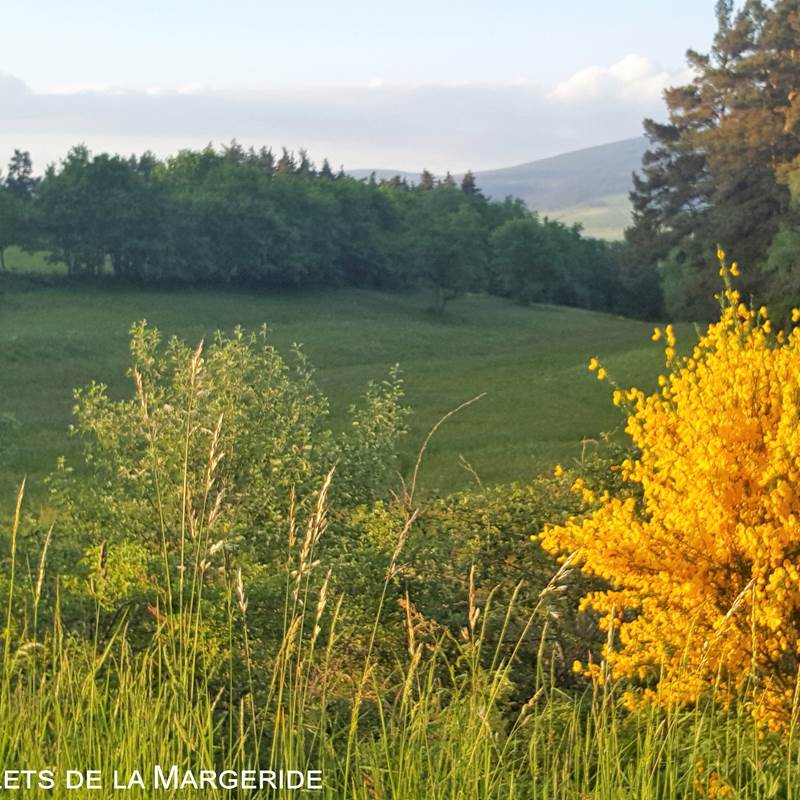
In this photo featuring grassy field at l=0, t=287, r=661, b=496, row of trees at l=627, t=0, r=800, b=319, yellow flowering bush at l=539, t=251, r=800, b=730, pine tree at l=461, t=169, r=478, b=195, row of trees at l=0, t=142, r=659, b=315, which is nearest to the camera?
yellow flowering bush at l=539, t=251, r=800, b=730

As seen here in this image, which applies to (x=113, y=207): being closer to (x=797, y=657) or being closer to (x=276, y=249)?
(x=276, y=249)

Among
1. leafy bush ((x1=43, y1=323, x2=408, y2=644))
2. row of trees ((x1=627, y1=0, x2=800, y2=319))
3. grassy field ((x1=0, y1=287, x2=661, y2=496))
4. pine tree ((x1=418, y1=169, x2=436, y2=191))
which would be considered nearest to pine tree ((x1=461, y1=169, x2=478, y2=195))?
pine tree ((x1=418, y1=169, x2=436, y2=191))

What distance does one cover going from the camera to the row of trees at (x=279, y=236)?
7800cm

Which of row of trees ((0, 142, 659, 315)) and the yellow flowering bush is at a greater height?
row of trees ((0, 142, 659, 315))

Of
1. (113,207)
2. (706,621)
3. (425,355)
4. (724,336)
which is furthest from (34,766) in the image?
(113,207)

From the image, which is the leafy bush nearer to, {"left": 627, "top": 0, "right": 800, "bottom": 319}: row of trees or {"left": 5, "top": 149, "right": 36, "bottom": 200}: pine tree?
{"left": 627, "top": 0, "right": 800, "bottom": 319}: row of trees

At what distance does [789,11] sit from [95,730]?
62746 millimetres

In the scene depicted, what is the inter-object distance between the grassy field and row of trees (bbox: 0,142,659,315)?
3.31m

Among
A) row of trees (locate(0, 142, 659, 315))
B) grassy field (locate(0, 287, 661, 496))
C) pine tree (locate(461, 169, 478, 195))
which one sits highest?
pine tree (locate(461, 169, 478, 195))

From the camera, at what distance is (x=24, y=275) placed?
74875mm

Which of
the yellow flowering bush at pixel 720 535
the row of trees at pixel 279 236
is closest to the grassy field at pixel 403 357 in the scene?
the row of trees at pixel 279 236

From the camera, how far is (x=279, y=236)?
86875 mm

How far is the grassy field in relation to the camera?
101ft

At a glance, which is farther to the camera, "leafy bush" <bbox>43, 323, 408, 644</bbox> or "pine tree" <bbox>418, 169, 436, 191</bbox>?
"pine tree" <bbox>418, 169, 436, 191</bbox>
